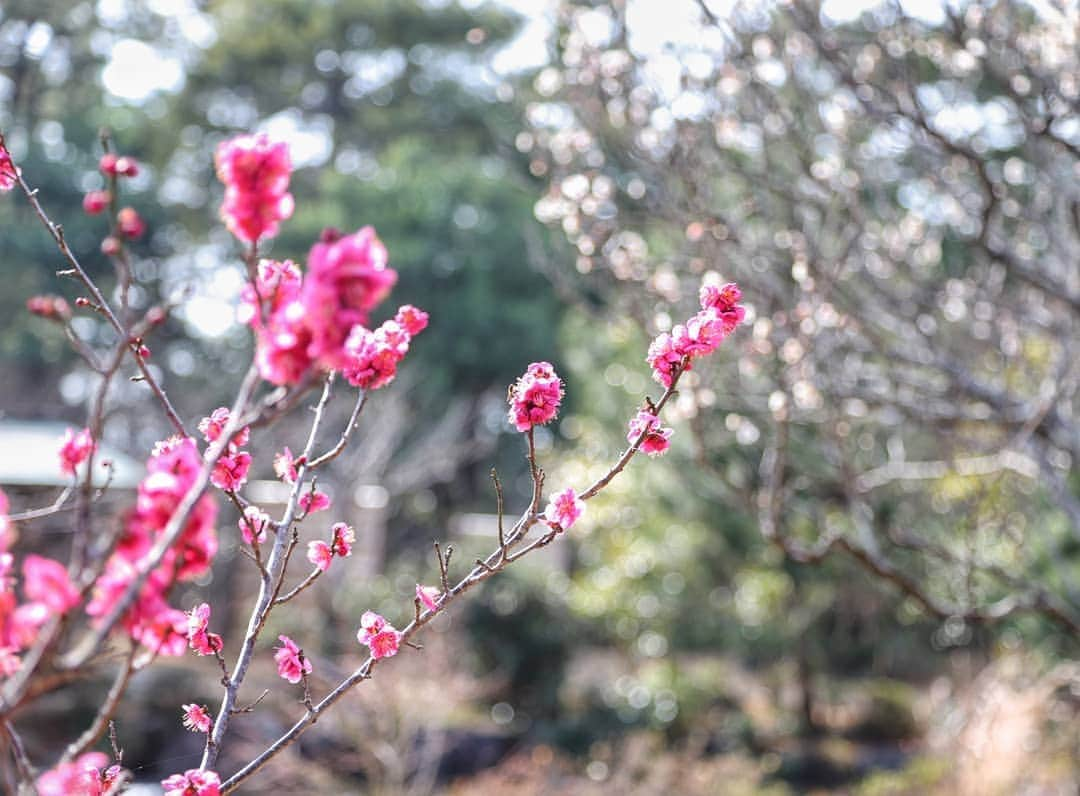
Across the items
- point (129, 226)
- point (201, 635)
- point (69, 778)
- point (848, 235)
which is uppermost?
point (129, 226)

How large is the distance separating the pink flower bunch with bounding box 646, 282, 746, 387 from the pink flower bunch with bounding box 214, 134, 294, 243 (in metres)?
0.48

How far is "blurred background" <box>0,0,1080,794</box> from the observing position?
2.96 m

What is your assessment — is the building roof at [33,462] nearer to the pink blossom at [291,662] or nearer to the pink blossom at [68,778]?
the pink blossom at [291,662]

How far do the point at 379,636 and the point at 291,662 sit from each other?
11 cm

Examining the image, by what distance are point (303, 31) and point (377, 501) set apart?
20.6 ft

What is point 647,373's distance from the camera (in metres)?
7.08

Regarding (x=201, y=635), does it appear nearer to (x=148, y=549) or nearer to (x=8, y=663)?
(x=8, y=663)

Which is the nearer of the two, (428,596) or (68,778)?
(68,778)

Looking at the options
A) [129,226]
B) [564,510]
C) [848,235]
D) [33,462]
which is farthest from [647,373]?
[129,226]

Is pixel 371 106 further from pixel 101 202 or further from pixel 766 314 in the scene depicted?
pixel 101 202

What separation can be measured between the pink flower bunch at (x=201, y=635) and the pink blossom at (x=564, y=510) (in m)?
0.41

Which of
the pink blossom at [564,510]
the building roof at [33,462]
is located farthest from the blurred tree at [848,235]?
the building roof at [33,462]

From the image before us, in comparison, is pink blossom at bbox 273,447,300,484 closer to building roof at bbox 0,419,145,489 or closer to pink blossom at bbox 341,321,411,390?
pink blossom at bbox 341,321,411,390

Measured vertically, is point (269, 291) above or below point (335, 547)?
above
